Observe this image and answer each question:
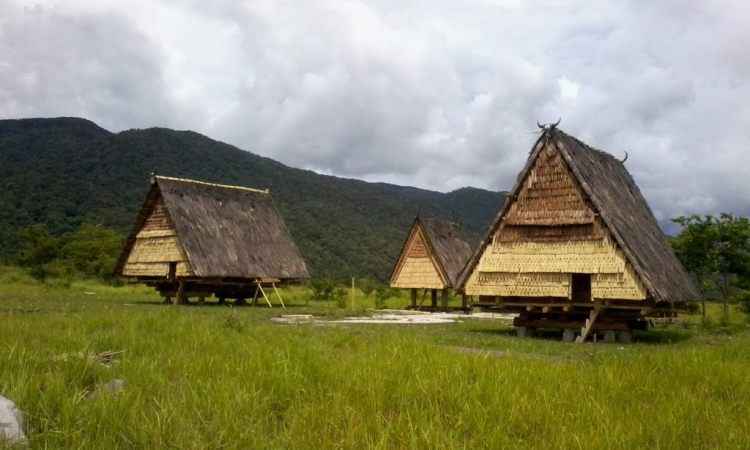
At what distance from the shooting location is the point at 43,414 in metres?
4.99

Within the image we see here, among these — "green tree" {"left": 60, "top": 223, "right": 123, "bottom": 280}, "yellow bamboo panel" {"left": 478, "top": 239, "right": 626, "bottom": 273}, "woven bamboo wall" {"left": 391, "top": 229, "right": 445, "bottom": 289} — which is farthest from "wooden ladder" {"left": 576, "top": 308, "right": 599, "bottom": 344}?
"green tree" {"left": 60, "top": 223, "right": 123, "bottom": 280}

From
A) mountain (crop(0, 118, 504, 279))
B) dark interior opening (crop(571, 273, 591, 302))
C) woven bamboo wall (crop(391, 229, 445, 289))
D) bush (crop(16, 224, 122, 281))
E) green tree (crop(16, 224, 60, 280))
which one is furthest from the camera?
mountain (crop(0, 118, 504, 279))

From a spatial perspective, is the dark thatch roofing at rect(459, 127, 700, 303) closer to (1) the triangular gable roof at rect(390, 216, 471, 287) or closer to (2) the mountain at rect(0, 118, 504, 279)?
(1) the triangular gable roof at rect(390, 216, 471, 287)

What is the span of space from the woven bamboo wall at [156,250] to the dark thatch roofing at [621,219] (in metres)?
13.4

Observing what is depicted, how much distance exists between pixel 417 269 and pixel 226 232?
8814mm

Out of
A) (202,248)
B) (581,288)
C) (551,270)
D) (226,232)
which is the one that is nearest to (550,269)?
(551,270)

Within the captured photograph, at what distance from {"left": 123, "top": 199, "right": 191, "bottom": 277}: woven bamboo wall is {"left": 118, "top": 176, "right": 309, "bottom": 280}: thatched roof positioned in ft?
1.42

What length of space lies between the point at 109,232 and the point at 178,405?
1797 inches

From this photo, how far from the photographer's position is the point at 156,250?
26.5m

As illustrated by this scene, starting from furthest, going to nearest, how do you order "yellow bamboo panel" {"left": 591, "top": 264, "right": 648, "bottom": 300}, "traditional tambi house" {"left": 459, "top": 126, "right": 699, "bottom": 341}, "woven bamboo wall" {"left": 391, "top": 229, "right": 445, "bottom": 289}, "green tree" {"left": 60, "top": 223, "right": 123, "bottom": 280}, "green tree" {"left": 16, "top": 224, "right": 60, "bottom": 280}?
"green tree" {"left": 60, "top": 223, "right": 123, "bottom": 280} < "green tree" {"left": 16, "top": 224, "right": 60, "bottom": 280} < "woven bamboo wall" {"left": 391, "top": 229, "right": 445, "bottom": 289} < "traditional tambi house" {"left": 459, "top": 126, "right": 699, "bottom": 341} < "yellow bamboo panel" {"left": 591, "top": 264, "right": 648, "bottom": 300}

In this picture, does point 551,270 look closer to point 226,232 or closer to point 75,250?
point 226,232

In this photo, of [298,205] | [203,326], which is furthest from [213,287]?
[298,205]

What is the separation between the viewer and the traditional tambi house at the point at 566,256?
14336 millimetres

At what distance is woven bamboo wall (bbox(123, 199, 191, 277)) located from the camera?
25.8 meters
